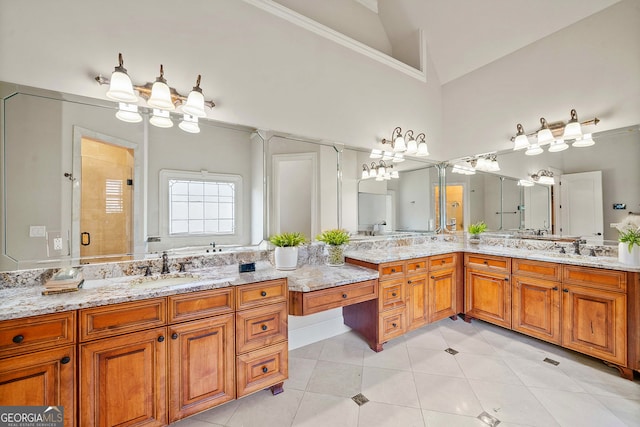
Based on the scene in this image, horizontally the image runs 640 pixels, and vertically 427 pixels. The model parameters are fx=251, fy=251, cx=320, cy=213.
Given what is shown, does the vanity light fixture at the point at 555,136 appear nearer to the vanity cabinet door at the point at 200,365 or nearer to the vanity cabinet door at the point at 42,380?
the vanity cabinet door at the point at 200,365

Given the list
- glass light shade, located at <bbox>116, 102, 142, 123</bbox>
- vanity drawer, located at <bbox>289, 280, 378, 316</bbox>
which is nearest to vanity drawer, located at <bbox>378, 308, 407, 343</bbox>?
vanity drawer, located at <bbox>289, 280, 378, 316</bbox>

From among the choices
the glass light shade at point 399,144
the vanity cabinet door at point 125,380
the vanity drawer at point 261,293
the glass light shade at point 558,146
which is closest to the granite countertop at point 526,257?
the vanity drawer at point 261,293

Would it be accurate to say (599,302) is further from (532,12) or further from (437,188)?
(532,12)

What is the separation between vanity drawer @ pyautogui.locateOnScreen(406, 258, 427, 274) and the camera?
8.16ft

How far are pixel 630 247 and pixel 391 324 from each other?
6.45 ft

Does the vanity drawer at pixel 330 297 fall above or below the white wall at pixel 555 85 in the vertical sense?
below

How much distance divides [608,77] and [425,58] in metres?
1.85

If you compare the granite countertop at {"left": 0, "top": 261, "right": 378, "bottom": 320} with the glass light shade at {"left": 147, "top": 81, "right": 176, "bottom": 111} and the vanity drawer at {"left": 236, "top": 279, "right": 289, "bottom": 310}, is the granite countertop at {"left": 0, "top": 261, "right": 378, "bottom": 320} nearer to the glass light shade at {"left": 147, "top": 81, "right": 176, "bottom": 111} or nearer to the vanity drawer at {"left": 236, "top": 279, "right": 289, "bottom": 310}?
the vanity drawer at {"left": 236, "top": 279, "right": 289, "bottom": 310}

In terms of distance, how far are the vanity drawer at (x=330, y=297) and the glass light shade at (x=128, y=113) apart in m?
1.67

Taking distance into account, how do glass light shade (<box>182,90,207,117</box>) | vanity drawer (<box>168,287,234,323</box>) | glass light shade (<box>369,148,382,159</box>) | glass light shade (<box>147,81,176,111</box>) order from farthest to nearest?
1. glass light shade (<box>369,148,382,159</box>)
2. glass light shade (<box>182,90,207,117</box>)
3. glass light shade (<box>147,81,176,111</box>)
4. vanity drawer (<box>168,287,234,323</box>)

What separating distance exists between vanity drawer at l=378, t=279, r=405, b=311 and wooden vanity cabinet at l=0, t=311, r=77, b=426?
2.05 metres

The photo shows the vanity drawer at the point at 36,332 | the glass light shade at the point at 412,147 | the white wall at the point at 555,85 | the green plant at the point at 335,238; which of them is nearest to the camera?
the vanity drawer at the point at 36,332

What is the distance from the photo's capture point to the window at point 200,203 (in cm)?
190

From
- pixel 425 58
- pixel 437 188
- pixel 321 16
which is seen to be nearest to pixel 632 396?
pixel 437 188
